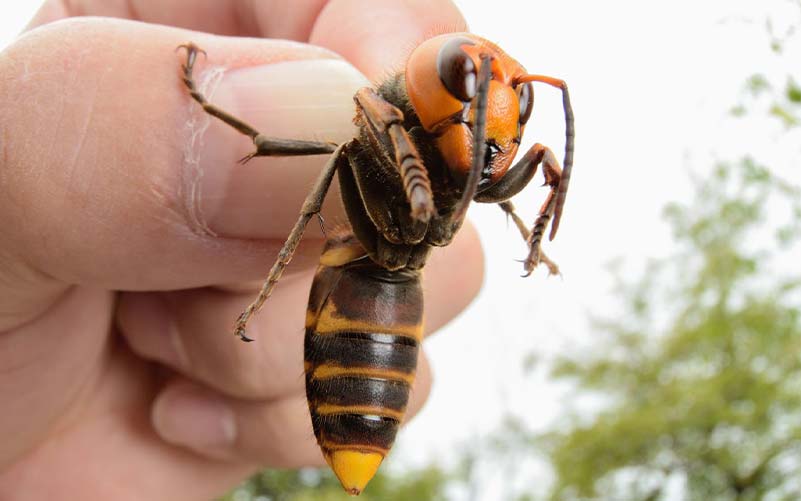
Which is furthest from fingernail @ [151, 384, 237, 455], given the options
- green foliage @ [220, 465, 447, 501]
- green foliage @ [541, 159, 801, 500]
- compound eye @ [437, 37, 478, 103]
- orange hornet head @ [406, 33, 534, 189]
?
green foliage @ [220, 465, 447, 501]

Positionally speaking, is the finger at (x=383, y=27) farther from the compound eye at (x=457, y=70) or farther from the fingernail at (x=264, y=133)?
the compound eye at (x=457, y=70)

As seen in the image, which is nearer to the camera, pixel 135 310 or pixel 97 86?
pixel 97 86

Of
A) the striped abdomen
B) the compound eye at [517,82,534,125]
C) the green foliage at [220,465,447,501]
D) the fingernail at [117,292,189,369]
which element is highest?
the compound eye at [517,82,534,125]

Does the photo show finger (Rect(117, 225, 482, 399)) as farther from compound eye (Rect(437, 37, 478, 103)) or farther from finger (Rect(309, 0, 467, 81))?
compound eye (Rect(437, 37, 478, 103))

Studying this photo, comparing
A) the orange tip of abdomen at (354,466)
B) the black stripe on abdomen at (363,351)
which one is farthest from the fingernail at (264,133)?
the orange tip of abdomen at (354,466)

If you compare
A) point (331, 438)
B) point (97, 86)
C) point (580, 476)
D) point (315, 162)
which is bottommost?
point (580, 476)

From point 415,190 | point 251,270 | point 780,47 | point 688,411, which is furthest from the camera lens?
point 688,411

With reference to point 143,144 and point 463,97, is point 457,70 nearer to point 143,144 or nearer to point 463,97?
point 463,97

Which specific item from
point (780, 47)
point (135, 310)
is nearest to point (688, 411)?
point (780, 47)

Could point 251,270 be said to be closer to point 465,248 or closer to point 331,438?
point 331,438
